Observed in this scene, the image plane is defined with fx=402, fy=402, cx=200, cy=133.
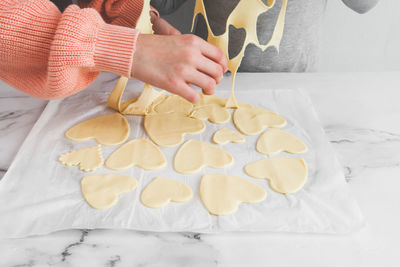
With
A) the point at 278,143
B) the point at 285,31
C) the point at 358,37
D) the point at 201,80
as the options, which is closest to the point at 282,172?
the point at 278,143

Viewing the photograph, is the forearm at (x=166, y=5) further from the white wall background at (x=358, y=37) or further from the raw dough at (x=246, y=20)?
the raw dough at (x=246, y=20)

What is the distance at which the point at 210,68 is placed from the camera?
60cm

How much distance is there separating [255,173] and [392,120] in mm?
330

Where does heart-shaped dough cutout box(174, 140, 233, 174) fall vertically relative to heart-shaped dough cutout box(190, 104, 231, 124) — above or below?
below

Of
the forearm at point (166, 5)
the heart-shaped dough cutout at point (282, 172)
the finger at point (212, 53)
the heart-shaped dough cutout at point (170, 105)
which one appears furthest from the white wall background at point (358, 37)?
the heart-shaped dough cutout at point (282, 172)

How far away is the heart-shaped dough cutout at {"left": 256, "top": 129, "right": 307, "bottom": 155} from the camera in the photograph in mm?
638

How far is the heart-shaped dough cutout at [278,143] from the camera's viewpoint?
0.64 m

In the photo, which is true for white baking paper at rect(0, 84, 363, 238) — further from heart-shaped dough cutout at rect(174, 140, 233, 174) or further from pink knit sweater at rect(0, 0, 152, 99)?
pink knit sweater at rect(0, 0, 152, 99)

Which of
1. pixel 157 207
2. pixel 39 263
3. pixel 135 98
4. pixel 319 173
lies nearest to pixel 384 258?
pixel 319 173

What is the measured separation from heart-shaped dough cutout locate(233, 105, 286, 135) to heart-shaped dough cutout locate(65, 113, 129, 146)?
197 millimetres

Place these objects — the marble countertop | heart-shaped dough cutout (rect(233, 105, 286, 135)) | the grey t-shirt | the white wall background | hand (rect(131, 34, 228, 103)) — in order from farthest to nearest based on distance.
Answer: the white wall background, the grey t-shirt, heart-shaped dough cutout (rect(233, 105, 286, 135)), hand (rect(131, 34, 228, 103)), the marble countertop

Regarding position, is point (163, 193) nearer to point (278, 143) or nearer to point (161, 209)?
point (161, 209)

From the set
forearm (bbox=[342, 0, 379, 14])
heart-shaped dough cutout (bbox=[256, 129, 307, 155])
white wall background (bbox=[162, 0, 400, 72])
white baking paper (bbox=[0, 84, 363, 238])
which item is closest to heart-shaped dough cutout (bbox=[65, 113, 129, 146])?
white baking paper (bbox=[0, 84, 363, 238])

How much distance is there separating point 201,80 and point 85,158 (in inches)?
8.3
